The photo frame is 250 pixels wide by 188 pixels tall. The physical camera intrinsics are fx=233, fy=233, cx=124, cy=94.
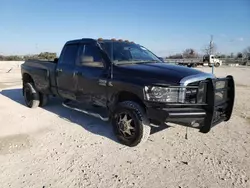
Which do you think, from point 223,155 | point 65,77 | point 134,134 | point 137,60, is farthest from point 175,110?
point 65,77

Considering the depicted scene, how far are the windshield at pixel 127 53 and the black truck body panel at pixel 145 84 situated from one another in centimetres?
12

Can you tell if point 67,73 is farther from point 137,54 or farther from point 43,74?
point 137,54

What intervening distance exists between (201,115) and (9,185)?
115 inches

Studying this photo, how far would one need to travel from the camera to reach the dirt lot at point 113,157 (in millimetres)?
3146

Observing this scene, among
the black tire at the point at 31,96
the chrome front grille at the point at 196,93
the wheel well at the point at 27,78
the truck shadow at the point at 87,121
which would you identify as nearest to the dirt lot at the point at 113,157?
the truck shadow at the point at 87,121

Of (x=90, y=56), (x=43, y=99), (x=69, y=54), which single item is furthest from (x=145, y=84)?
(x=43, y=99)

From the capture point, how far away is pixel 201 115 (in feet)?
12.2

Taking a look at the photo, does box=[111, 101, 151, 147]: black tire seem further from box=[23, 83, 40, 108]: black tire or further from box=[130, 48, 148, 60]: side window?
box=[23, 83, 40, 108]: black tire

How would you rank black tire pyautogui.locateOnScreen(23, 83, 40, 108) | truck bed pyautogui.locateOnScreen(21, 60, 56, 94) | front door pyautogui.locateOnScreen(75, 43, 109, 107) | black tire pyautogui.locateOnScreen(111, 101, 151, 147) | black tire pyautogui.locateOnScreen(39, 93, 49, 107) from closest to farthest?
black tire pyautogui.locateOnScreen(111, 101, 151, 147)
front door pyautogui.locateOnScreen(75, 43, 109, 107)
truck bed pyautogui.locateOnScreen(21, 60, 56, 94)
black tire pyautogui.locateOnScreen(23, 83, 40, 108)
black tire pyautogui.locateOnScreen(39, 93, 49, 107)

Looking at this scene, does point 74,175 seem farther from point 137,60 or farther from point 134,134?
point 137,60

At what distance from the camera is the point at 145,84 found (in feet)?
12.6

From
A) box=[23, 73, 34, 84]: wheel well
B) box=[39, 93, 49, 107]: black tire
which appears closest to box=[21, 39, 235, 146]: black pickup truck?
box=[39, 93, 49, 107]: black tire

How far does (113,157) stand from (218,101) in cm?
202

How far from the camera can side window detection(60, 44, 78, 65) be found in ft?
18.5
